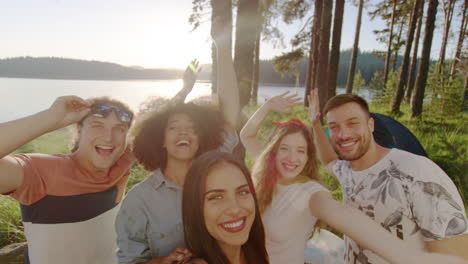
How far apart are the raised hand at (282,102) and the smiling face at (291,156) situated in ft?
1.93

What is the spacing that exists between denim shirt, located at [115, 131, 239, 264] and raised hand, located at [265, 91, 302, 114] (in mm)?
1584

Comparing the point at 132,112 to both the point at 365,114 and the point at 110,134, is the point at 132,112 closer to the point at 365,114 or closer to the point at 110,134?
the point at 110,134

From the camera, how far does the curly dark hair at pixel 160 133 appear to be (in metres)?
2.46

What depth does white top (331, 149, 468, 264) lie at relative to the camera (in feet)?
6.28

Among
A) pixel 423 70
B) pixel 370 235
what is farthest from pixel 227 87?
pixel 423 70

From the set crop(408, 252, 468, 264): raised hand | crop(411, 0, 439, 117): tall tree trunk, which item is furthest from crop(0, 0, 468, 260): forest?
crop(408, 252, 468, 264): raised hand

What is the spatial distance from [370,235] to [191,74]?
8.24ft

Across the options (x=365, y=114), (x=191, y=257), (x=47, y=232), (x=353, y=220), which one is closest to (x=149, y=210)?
(x=191, y=257)

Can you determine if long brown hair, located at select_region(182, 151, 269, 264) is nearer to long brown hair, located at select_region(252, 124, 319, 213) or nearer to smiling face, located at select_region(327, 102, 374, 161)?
long brown hair, located at select_region(252, 124, 319, 213)

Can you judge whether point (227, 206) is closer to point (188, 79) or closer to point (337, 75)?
point (188, 79)


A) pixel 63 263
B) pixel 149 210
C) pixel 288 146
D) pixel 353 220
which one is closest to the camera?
pixel 353 220

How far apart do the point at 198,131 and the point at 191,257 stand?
3.58ft

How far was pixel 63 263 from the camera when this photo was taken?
87.7 inches

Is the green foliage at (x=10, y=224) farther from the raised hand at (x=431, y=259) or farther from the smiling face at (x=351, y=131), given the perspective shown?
the raised hand at (x=431, y=259)
